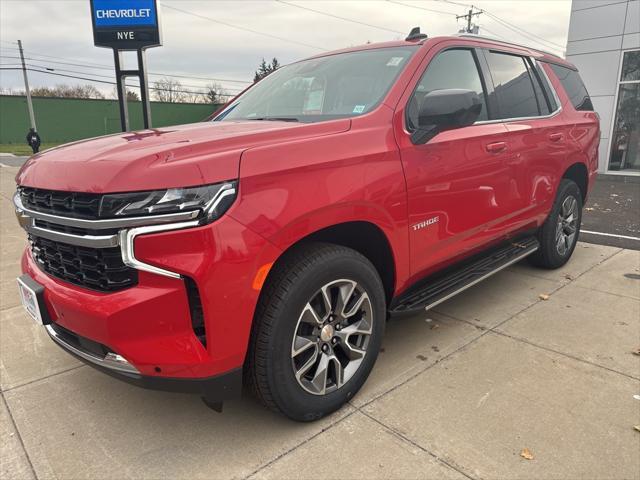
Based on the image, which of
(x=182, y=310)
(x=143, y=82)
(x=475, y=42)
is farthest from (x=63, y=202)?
(x=143, y=82)

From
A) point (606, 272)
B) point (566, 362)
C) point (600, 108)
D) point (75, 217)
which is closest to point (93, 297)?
point (75, 217)

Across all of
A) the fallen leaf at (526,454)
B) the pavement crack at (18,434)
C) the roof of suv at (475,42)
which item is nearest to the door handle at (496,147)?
the roof of suv at (475,42)

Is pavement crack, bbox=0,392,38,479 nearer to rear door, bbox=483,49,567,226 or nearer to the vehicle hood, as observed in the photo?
the vehicle hood

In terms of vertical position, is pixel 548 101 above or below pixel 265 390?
above

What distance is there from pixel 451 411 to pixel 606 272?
3212 mm

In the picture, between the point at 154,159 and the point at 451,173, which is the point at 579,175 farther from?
the point at 154,159

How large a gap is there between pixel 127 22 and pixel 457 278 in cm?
790

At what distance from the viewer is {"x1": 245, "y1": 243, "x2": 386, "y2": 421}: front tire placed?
219cm

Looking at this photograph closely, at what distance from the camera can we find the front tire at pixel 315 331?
2.19m

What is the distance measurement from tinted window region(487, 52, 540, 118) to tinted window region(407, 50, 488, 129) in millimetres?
260

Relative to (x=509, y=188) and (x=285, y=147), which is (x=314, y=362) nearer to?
(x=285, y=147)

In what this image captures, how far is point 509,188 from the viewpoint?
3607mm

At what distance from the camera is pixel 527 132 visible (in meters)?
3.81

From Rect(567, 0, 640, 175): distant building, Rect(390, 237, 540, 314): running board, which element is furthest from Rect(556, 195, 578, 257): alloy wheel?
Rect(567, 0, 640, 175): distant building
